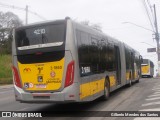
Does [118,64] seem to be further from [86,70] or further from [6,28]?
[6,28]

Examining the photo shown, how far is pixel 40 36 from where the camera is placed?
11.2 metres

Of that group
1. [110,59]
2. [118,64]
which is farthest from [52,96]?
[118,64]

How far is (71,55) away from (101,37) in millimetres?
4291

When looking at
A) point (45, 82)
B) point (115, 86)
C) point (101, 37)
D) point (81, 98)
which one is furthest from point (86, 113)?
point (115, 86)

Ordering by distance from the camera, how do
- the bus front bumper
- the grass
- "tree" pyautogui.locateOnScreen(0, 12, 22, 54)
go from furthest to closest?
"tree" pyautogui.locateOnScreen(0, 12, 22, 54), the grass, the bus front bumper

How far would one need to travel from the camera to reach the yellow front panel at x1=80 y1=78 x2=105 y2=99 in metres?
11.1

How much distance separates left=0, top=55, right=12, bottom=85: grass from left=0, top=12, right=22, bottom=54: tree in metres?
8.77

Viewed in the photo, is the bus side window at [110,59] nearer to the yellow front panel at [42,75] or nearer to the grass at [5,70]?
the yellow front panel at [42,75]

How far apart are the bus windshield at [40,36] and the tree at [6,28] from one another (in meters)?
51.1

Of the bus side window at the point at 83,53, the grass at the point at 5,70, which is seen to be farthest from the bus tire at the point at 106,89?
the grass at the point at 5,70

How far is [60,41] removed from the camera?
10.8 metres

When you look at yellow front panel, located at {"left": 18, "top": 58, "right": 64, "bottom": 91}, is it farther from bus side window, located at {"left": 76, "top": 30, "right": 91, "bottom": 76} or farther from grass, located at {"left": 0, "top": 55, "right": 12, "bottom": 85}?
grass, located at {"left": 0, "top": 55, "right": 12, "bottom": 85}

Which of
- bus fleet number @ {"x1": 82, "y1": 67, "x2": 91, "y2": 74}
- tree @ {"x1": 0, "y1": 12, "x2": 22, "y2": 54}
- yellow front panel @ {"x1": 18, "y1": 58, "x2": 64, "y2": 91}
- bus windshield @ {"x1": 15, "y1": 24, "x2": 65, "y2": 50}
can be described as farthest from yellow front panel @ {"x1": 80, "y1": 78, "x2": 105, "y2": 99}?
tree @ {"x1": 0, "y1": 12, "x2": 22, "y2": 54}

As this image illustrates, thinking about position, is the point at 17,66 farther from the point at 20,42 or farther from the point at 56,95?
the point at 56,95
